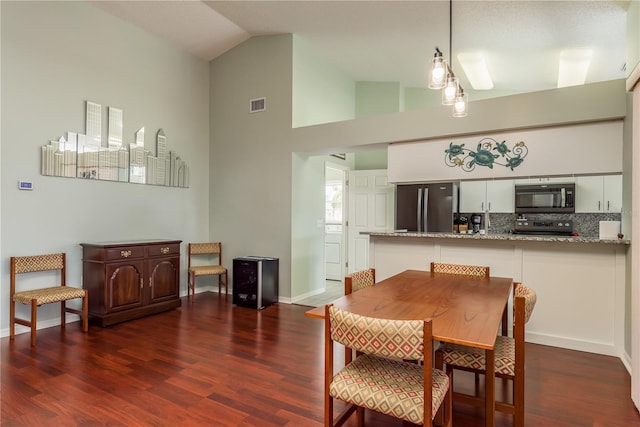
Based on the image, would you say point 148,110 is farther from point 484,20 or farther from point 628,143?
point 628,143

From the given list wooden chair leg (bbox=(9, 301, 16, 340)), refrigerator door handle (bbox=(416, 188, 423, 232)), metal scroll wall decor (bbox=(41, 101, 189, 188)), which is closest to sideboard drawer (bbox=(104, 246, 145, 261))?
wooden chair leg (bbox=(9, 301, 16, 340))

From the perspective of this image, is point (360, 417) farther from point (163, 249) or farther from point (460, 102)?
point (163, 249)

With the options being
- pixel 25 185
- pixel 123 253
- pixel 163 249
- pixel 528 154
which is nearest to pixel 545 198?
pixel 528 154

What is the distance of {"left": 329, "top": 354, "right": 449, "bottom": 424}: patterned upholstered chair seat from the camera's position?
1553 millimetres

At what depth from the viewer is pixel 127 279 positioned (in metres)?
4.12

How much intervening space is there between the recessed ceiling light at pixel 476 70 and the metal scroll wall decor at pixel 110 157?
174 inches

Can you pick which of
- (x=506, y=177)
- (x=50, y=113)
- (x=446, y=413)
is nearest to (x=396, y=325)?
(x=446, y=413)

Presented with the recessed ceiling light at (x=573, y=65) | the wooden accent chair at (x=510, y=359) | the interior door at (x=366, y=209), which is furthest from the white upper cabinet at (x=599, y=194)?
the wooden accent chair at (x=510, y=359)

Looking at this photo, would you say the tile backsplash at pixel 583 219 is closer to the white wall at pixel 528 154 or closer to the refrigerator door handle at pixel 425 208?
the refrigerator door handle at pixel 425 208

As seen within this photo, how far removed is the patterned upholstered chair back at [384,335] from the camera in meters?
1.48

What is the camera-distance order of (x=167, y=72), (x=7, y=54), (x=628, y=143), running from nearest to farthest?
1. (x=628, y=143)
2. (x=7, y=54)
3. (x=167, y=72)

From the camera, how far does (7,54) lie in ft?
11.8

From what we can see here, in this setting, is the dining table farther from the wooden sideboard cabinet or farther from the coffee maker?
the coffee maker

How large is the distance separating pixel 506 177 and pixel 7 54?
5.29 m
